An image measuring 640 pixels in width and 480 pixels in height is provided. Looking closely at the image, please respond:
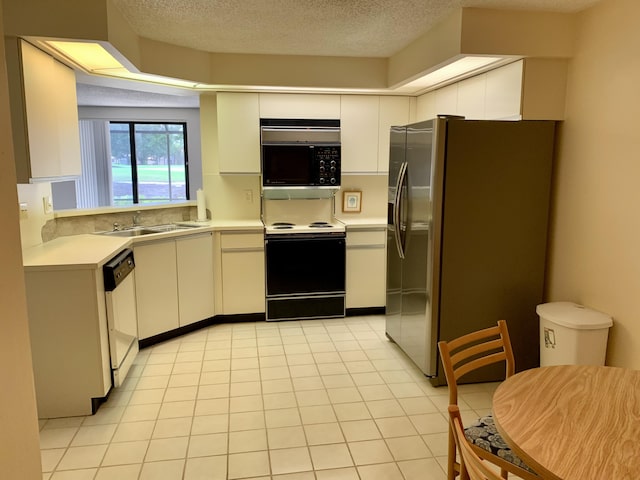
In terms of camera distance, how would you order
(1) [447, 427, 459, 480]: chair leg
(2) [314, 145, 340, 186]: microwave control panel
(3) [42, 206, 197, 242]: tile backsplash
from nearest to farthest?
(1) [447, 427, 459, 480]: chair leg → (3) [42, 206, 197, 242]: tile backsplash → (2) [314, 145, 340, 186]: microwave control panel

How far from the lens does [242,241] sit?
4277mm

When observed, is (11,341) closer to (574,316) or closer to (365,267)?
(574,316)

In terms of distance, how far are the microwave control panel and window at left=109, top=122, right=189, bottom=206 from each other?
4.08 meters

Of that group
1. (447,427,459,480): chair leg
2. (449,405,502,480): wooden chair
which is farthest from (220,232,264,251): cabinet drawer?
(449,405,502,480): wooden chair

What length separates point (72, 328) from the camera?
271 centimetres

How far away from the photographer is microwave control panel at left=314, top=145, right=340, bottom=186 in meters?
4.38

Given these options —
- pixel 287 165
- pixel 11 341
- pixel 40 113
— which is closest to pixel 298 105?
pixel 287 165

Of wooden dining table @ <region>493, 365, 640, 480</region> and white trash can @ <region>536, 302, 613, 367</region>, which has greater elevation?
wooden dining table @ <region>493, 365, 640, 480</region>

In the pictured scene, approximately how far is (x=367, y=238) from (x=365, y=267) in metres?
0.29

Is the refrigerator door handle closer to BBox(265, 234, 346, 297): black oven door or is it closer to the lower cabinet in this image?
BBox(265, 234, 346, 297): black oven door

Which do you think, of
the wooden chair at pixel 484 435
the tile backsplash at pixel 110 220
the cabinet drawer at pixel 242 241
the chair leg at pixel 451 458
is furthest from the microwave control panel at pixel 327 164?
the chair leg at pixel 451 458

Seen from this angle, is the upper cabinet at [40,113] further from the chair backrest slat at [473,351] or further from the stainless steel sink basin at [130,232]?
the chair backrest slat at [473,351]

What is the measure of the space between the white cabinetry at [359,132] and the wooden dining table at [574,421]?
10.3 feet

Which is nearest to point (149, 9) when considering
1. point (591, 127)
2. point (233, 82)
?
point (233, 82)
